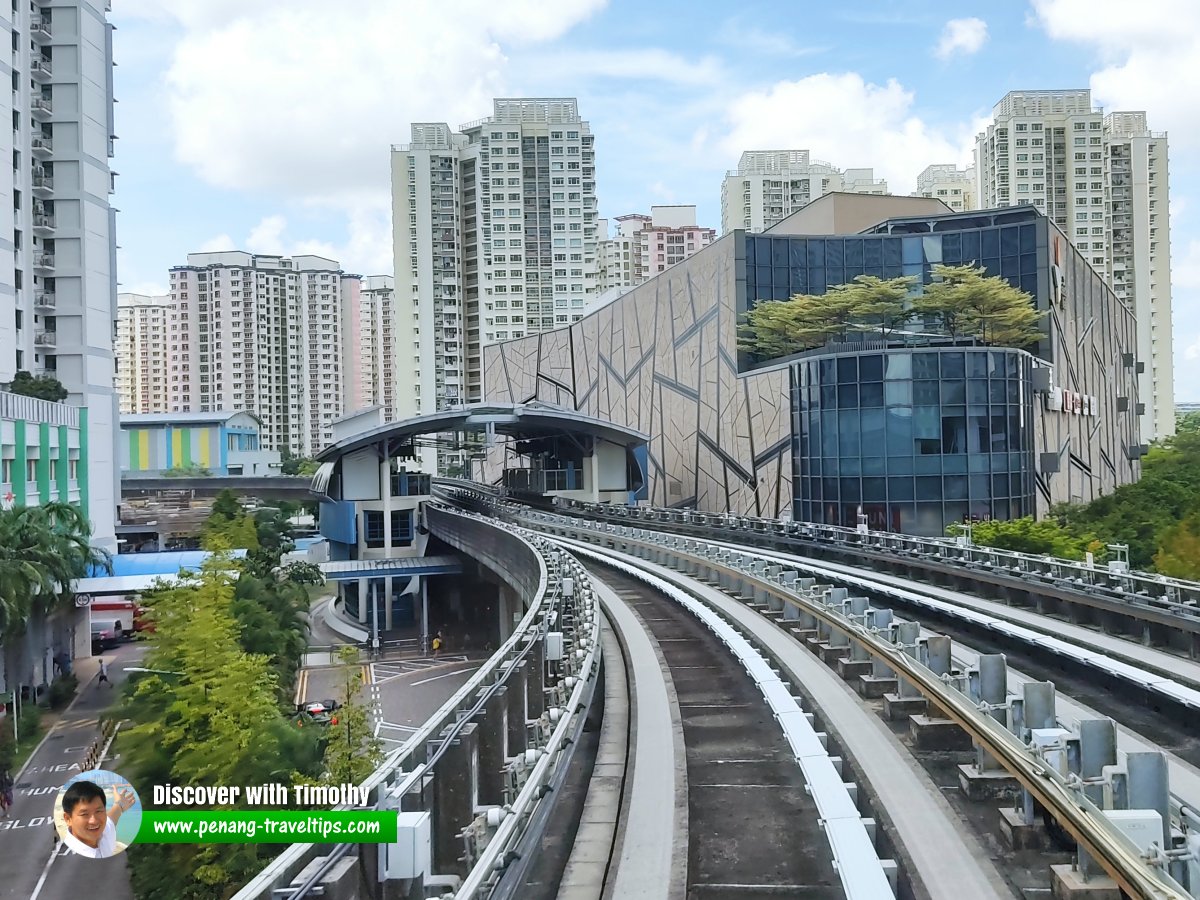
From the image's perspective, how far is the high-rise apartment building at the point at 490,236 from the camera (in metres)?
104

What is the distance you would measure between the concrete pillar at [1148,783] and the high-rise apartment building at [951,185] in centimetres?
12113

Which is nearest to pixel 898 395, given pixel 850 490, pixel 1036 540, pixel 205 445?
pixel 850 490

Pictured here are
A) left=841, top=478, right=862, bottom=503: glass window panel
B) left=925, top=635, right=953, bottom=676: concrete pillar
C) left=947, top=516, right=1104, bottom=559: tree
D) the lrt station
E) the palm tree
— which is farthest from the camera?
the lrt station

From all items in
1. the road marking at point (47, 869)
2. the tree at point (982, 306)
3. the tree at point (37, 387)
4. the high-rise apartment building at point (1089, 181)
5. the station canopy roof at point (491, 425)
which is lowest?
the road marking at point (47, 869)

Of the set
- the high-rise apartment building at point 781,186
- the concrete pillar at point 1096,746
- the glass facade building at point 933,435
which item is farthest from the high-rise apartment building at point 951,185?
the concrete pillar at point 1096,746

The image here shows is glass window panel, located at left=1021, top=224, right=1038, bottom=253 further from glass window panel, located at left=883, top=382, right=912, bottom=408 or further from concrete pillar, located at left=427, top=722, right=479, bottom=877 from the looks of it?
concrete pillar, located at left=427, top=722, right=479, bottom=877

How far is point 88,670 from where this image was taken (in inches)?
1423

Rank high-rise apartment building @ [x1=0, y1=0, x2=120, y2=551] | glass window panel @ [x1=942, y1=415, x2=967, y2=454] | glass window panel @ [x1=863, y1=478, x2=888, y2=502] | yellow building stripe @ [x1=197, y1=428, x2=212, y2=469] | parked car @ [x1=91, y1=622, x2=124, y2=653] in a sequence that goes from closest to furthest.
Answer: glass window panel @ [x1=942, y1=415, x2=967, y2=454] → glass window panel @ [x1=863, y1=478, x2=888, y2=502] → parked car @ [x1=91, y1=622, x2=124, y2=653] → high-rise apartment building @ [x1=0, y1=0, x2=120, y2=551] → yellow building stripe @ [x1=197, y1=428, x2=212, y2=469]

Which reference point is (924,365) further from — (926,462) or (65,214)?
(65,214)

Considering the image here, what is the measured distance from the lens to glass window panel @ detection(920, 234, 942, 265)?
5388cm

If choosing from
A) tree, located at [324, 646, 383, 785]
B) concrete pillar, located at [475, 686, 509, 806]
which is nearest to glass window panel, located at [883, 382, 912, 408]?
tree, located at [324, 646, 383, 785]

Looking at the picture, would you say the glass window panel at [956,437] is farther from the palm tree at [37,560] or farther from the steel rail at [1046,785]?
the palm tree at [37,560]

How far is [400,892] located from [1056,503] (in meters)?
42.3

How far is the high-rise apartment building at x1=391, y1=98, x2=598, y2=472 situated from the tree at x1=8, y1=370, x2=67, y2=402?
63548 mm
